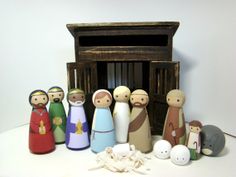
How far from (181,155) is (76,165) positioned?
22 cm

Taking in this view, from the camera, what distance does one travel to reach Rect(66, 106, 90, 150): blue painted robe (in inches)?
22.1

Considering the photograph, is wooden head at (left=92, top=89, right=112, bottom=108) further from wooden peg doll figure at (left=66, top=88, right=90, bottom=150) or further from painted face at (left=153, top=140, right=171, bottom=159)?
painted face at (left=153, top=140, right=171, bottom=159)

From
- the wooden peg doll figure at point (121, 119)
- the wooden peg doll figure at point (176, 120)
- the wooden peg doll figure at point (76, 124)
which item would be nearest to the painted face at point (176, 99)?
the wooden peg doll figure at point (176, 120)

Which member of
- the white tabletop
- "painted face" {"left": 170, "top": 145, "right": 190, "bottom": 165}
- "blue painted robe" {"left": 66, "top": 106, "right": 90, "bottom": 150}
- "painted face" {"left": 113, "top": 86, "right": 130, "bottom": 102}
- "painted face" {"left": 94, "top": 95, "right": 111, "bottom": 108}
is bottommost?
the white tabletop

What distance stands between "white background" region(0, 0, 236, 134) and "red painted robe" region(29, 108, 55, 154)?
1.13 ft

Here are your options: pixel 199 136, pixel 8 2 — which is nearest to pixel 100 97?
pixel 199 136

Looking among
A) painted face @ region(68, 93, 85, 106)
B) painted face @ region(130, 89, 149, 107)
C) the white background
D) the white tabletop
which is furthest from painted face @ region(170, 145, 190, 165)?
the white background

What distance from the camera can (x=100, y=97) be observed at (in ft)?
1.74

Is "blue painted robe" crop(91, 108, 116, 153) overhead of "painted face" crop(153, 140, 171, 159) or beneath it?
overhead

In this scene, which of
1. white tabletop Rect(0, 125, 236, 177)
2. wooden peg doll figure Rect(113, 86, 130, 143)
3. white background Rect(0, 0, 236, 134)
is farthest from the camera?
white background Rect(0, 0, 236, 134)

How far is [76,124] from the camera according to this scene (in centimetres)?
56

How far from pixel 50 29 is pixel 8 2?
0.17m

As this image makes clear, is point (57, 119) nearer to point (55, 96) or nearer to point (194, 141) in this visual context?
point (55, 96)

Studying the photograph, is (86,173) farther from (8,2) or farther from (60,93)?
(8,2)
